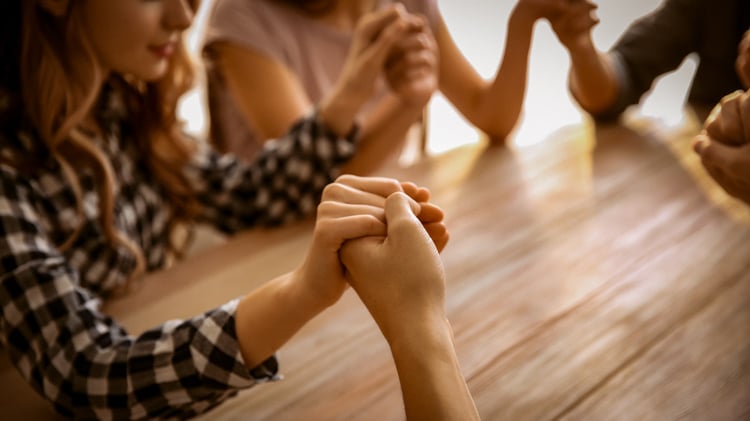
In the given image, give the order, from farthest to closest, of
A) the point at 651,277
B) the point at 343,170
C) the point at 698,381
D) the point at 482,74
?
the point at 482,74
the point at 343,170
the point at 651,277
the point at 698,381

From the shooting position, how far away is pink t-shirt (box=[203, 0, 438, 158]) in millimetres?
→ 1129

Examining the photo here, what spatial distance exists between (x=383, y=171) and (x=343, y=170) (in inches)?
2.9

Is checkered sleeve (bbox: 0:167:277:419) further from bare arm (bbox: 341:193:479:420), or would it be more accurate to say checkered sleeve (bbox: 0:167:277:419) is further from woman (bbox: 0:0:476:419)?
bare arm (bbox: 341:193:479:420)

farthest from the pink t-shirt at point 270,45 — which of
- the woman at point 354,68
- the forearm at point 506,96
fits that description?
the forearm at point 506,96

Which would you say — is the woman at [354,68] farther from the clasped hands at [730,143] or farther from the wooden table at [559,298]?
the clasped hands at [730,143]

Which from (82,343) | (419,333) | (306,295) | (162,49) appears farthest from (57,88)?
(419,333)

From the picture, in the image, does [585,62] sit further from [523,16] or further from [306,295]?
[306,295]

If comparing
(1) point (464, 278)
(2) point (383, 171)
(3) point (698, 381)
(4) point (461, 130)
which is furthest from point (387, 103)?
(3) point (698, 381)

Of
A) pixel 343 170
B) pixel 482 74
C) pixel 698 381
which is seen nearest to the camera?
pixel 698 381

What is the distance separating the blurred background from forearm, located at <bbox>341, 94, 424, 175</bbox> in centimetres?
11

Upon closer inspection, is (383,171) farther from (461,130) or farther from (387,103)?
(461,130)

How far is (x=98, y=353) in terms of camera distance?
59 cm

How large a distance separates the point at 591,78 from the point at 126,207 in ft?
2.51

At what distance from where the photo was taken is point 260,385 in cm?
63
